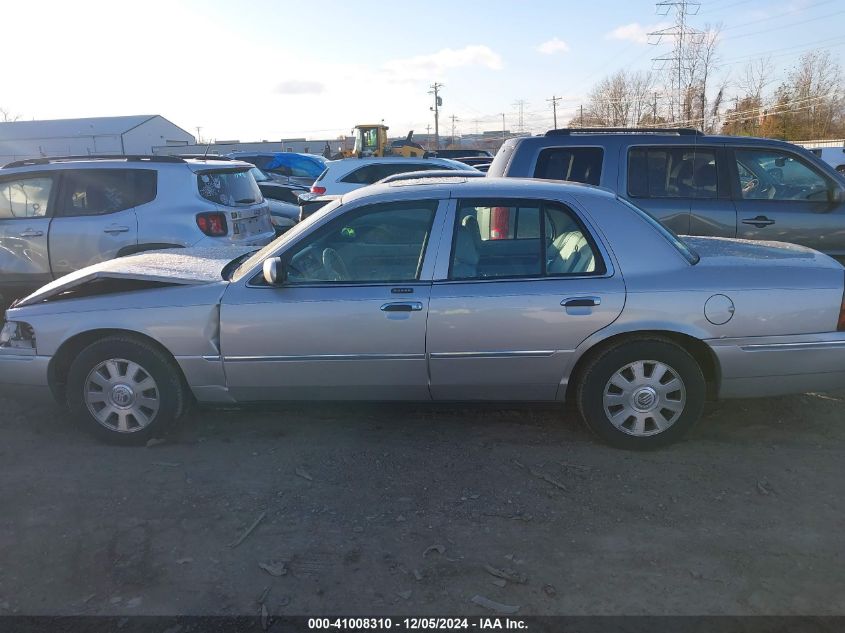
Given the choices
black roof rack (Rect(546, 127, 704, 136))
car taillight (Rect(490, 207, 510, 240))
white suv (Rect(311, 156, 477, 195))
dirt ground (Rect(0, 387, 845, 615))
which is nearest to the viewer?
dirt ground (Rect(0, 387, 845, 615))

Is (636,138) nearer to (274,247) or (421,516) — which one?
(274,247)

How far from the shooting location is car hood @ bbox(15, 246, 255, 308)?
4379mm

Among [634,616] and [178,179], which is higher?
[178,179]

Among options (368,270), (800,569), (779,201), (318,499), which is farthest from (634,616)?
(779,201)

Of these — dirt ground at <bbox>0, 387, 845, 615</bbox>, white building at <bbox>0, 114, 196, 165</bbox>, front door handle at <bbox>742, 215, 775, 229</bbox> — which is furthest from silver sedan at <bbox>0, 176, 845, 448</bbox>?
white building at <bbox>0, 114, 196, 165</bbox>

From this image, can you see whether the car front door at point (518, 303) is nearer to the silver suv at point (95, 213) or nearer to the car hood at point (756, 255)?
the car hood at point (756, 255)

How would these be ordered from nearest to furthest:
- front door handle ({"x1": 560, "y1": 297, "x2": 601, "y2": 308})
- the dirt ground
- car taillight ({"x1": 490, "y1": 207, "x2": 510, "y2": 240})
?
1. the dirt ground
2. front door handle ({"x1": 560, "y1": 297, "x2": 601, "y2": 308})
3. car taillight ({"x1": 490, "y1": 207, "x2": 510, "y2": 240})

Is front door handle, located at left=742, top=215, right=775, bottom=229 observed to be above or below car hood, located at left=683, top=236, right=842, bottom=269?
above

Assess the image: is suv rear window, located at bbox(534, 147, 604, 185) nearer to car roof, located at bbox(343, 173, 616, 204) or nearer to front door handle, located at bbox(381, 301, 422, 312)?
car roof, located at bbox(343, 173, 616, 204)

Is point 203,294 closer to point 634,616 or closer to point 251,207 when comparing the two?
point 634,616

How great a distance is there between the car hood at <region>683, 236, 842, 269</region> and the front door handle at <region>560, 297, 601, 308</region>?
0.76 m

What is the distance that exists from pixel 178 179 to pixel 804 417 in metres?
6.12

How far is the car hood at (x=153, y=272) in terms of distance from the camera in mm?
4379

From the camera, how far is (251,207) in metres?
7.80
